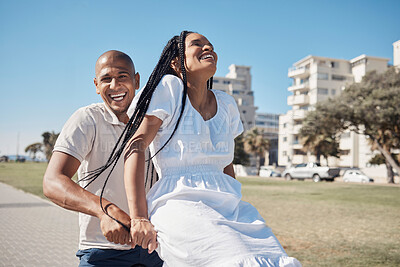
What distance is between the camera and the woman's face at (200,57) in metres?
1.71

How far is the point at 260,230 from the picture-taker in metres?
1.50

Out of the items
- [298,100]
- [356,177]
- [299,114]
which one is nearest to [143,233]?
[356,177]

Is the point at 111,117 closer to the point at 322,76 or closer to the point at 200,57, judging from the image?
the point at 200,57

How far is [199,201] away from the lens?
57.9 inches

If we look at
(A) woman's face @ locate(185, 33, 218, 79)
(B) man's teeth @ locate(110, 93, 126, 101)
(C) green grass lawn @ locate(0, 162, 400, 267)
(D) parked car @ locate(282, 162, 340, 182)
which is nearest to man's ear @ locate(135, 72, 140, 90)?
(B) man's teeth @ locate(110, 93, 126, 101)

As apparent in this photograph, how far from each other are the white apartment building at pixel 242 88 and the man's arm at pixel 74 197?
295 feet

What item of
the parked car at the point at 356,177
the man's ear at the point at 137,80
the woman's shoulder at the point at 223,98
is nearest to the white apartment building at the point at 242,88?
the parked car at the point at 356,177

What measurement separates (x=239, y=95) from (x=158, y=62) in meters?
94.7

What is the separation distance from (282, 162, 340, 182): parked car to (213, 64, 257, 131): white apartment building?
173 feet

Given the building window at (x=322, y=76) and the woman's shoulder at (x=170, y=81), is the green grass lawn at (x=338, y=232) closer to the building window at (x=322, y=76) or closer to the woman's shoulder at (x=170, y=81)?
the woman's shoulder at (x=170, y=81)

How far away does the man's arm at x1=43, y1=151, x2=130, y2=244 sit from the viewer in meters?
1.35

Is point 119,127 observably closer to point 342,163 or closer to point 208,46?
point 208,46

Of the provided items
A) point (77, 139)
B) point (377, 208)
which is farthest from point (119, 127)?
point (377, 208)

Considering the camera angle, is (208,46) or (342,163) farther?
(342,163)
